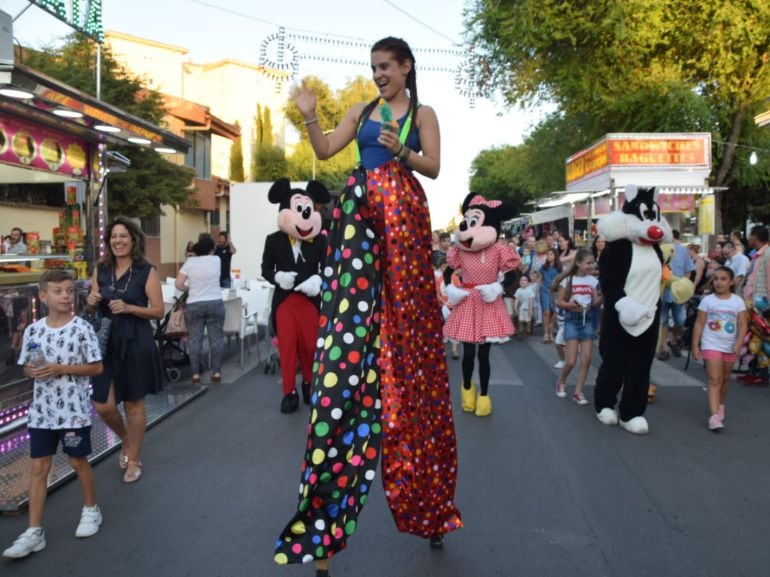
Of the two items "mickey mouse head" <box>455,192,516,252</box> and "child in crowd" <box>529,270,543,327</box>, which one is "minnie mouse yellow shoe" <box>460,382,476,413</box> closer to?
"mickey mouse head" <box>455,192,516,252</box>

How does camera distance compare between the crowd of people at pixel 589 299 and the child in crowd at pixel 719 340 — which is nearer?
the child in crowd at pixel 719 340

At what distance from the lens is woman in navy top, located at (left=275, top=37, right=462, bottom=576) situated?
279 centimetres

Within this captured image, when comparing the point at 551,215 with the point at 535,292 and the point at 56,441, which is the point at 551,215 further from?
the point at 56,441

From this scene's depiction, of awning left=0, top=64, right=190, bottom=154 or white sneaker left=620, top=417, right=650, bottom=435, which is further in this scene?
awning left=0, top=64, right=190, bottom=154

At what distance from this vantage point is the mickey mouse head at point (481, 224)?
6.51 metres

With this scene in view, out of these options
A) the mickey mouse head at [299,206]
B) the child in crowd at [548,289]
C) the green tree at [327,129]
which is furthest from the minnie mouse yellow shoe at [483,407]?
the green tree at [327,129]

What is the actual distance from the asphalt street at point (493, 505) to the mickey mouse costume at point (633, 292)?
41 cm

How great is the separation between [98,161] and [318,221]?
13.4ft

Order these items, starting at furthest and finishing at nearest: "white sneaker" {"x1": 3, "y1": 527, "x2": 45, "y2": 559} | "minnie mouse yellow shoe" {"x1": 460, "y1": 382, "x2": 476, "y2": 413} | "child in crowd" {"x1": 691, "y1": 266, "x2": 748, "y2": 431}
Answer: "minnie mouse yellow shoe" {"x1": 460, "y1": 382, "x2": 476, "y2": 413} < "child in crowd" {"x1": 691, "y1": 266, "x2": 748, "y2": 431} < "white sneaker" {"x1": 3, "y1": 527, "x2": 45, "y2": 559}

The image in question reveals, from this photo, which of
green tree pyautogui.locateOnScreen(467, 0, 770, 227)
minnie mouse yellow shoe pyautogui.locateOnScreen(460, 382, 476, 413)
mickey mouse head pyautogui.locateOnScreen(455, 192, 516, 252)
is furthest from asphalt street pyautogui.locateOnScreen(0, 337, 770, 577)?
green tree pyautogui.locateOnScreen(467, 0, 770, 227)

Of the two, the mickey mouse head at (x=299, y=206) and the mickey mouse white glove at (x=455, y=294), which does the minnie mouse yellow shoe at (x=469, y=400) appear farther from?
the mickey mouse head at (x=299, y=206)

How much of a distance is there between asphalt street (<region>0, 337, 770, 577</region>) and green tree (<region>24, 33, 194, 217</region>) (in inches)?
581

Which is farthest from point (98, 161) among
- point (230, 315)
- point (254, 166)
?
point (254, 166)

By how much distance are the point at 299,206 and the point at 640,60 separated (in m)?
16.6
